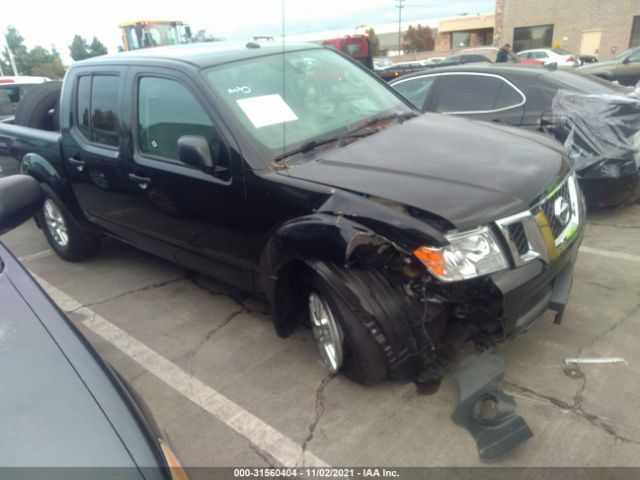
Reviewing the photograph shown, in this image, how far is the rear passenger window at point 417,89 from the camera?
5.98 metres

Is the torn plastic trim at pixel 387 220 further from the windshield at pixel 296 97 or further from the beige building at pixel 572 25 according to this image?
the beige building at pixel 572 25

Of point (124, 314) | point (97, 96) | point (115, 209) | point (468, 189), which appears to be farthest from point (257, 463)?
Answer: point (97, 96)

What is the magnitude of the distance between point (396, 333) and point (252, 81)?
1899 mm

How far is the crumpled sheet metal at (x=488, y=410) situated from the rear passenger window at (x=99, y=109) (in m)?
2.99

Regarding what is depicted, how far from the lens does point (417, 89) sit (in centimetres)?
611

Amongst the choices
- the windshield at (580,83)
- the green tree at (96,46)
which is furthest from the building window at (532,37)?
the green tree at (96,46)

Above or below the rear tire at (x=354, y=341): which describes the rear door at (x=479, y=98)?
above

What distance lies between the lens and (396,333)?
2443 millimetres

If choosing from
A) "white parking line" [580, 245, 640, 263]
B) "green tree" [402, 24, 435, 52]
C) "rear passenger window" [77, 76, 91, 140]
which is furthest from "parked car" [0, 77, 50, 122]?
"green tree" [402, 24, 435, 52]

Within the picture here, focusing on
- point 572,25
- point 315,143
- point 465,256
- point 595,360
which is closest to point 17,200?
point 315,143

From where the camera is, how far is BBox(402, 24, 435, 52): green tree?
53531mm

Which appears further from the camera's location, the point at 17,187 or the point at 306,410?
the point at 306,410

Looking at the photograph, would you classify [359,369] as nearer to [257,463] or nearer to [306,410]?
[306,410]

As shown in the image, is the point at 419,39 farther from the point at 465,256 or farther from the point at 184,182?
the point at 465,256
